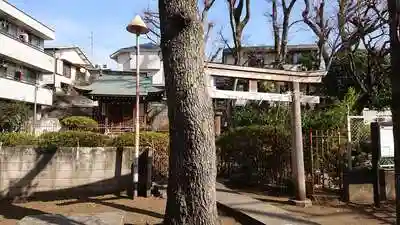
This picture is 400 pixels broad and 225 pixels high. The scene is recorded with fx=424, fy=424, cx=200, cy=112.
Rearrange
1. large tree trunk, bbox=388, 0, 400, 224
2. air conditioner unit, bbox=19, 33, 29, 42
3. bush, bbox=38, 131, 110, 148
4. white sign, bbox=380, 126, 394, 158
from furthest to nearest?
air conditioner unit, bbox=19, 33, 29, 42 → bush, bbox=38, 131, 110, 148 → white sign, bbox=380, 126, 394, 158 → large tree trunk, bbox=388, 0, 400, 224

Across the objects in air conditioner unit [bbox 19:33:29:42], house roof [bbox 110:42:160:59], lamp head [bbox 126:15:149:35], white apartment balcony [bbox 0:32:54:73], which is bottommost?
lamp head [bbox 126:15:149:35]

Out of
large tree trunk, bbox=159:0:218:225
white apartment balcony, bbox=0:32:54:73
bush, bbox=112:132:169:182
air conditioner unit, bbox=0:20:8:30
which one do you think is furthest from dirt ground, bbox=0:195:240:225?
air conditioner unit, bbox=0:20:8:30

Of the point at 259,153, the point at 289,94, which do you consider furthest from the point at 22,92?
the point at 289,94

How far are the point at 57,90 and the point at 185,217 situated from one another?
4103 centimetres

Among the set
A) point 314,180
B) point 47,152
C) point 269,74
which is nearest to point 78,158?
point 47,152

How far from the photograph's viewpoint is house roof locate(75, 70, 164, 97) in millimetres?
34969

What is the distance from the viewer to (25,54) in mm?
35188

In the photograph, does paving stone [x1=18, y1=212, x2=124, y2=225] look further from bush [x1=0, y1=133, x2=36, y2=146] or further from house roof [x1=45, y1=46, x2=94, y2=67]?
house roof [x1=45, y1=46, x2=94, y2=67]

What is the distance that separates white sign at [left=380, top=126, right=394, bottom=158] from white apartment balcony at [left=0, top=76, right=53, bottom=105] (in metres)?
28.2

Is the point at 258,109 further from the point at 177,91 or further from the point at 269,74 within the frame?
the point at 177,91

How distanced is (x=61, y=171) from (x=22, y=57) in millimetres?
26612

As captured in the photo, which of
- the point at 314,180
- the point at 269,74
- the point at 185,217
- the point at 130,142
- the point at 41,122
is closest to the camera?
the point at 185,217

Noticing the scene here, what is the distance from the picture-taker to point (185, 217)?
651cm

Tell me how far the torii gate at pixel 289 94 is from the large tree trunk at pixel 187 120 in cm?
336
